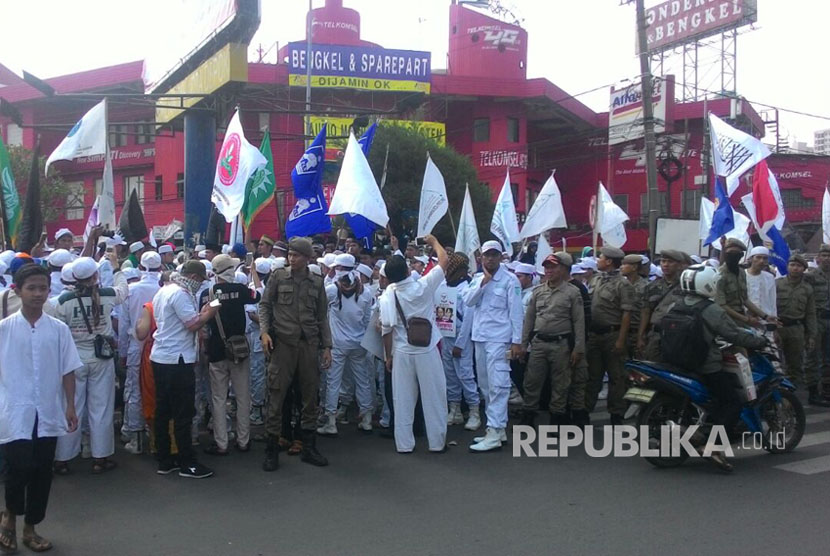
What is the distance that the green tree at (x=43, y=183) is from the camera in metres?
35.6

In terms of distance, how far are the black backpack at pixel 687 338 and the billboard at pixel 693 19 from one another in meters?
37.3

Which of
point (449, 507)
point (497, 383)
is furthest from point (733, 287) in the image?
point (449, 507)

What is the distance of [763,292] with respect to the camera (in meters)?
10.0

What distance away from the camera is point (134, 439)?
7578 millimetres

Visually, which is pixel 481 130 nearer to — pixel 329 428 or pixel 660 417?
pixel 329 428

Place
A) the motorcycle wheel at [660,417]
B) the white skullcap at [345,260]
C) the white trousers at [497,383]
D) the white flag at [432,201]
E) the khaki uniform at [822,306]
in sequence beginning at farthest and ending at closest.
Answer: the white flag at [432,201]
the khaki uniform at [822,306]
the white skullcap at [345,260]
the white trousers at [497,383]
the motorcycle wheel at [660,417]

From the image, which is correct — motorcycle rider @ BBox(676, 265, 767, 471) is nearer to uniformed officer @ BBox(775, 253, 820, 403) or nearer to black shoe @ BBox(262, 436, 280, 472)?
black shoe @ BBox(262, 436, 280, 472)

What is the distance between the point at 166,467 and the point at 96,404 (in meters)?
0.85

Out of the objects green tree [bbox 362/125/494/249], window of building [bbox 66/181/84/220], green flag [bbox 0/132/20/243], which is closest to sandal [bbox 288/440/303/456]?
green flag [bbox 0/132/20/243]

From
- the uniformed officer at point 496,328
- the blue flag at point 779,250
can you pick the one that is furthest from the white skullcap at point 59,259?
the blue flag at point 779,250

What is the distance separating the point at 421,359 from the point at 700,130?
39.6m

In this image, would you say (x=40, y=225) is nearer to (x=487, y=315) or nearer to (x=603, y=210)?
(x=487, y=315)

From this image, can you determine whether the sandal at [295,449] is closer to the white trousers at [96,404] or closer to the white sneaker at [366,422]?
the white sneaker at [366,422]

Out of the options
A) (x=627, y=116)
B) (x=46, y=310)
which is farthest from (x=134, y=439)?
(x=627, y=116)
